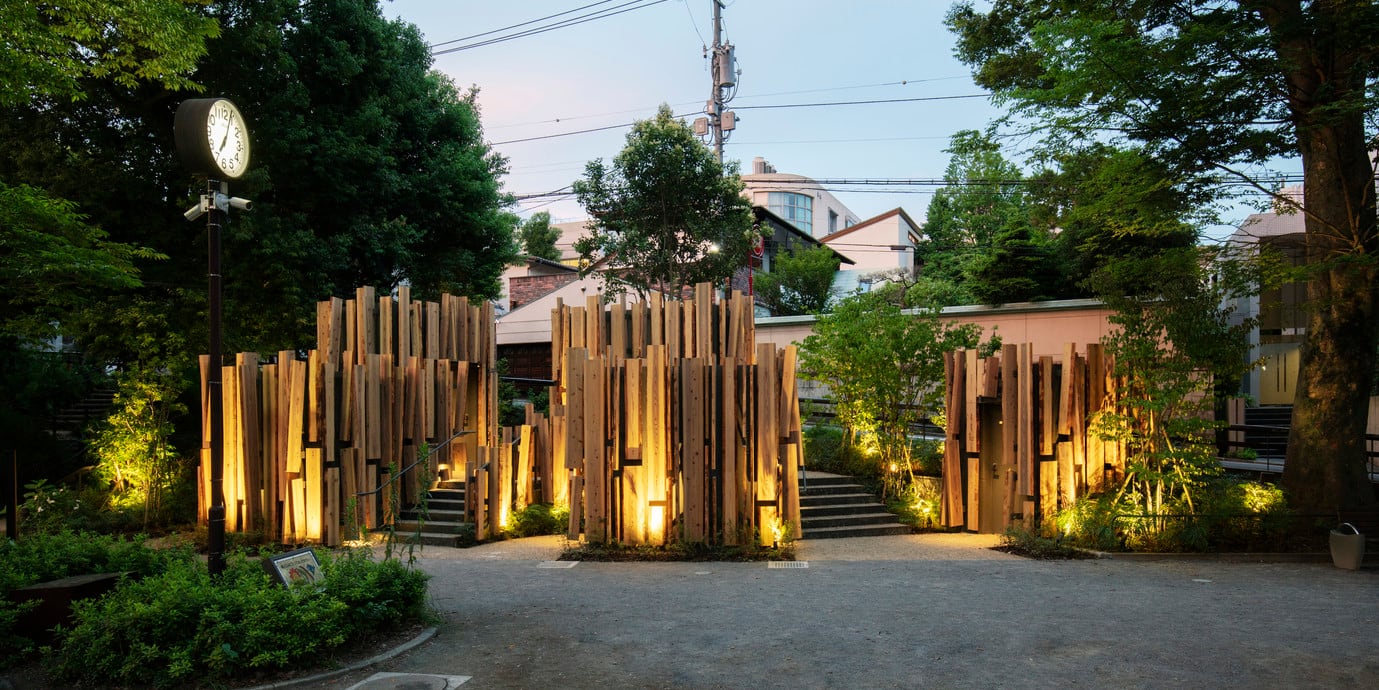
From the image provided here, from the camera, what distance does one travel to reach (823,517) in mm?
13477

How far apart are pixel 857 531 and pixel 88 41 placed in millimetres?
13283

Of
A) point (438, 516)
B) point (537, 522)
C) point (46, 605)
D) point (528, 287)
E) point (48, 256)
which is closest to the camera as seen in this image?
point (46, 605)

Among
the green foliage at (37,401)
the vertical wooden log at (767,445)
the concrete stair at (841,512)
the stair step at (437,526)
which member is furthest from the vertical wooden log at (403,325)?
the green foliage at (37,401)

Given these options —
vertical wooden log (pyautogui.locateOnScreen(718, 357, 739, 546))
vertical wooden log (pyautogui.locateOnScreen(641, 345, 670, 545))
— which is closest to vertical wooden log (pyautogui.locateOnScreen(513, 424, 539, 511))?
vertical wooden log (pyautogui.locateOnScreen(641, 345, 670, 545))

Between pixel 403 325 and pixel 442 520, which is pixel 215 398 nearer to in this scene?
pixel 403 325

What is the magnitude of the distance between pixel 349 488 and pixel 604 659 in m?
7.24

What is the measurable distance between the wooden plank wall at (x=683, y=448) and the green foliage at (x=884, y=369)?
347cm

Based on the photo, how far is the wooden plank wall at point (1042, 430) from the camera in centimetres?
1220

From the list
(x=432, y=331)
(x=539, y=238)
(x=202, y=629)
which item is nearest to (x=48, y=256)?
(x=432, y=331)

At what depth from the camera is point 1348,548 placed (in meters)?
10.3

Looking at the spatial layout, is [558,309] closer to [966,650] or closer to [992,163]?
Result: [966,650]

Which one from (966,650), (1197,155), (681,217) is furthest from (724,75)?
(966,650)

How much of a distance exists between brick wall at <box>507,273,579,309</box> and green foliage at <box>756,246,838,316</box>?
326 inches

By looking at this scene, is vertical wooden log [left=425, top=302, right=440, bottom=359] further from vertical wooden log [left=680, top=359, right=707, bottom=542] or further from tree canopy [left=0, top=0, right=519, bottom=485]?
vertical wooden log [left=680, top=359, right=707, bottom=542]
